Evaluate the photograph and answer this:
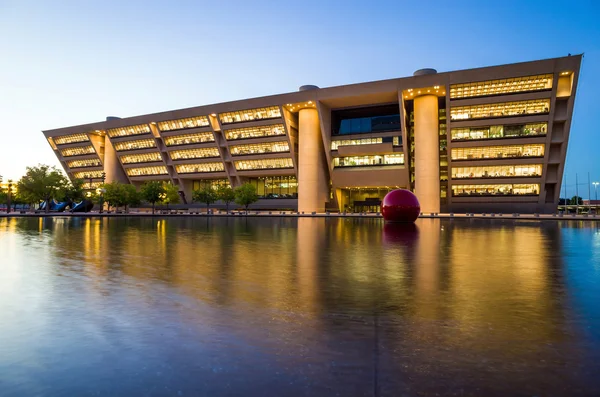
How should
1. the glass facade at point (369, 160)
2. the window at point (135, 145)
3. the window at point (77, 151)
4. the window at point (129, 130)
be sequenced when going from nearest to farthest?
the glass facade at point (369, 160) → the window at point (129, 130) → the window at point (135, 145) → the window at point (77, 151)

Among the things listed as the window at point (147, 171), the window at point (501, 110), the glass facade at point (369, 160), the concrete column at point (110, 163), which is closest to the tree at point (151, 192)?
the window at point (147, 171)

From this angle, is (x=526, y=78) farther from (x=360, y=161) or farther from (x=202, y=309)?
(x=202, y=309)

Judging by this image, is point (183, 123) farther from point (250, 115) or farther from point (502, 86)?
point (502, 86)

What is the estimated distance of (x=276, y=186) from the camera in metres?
84.8

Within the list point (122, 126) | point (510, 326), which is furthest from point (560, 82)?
point (122, 126)

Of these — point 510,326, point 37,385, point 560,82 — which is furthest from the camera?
point 560,82

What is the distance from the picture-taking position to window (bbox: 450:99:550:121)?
5966 cm

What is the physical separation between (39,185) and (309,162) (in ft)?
167

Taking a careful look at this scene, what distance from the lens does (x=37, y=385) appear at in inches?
128

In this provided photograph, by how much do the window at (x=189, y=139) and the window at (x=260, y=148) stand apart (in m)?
5.73

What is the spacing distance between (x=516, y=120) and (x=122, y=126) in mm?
79802

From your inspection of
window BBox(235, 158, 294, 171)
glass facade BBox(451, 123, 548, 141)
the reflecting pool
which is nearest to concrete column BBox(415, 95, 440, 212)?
glass facade BBox(451, 123, 548, 141)

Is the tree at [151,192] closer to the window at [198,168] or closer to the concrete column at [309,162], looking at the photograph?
the window at [198,168]

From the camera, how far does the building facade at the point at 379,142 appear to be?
60.0 meters
